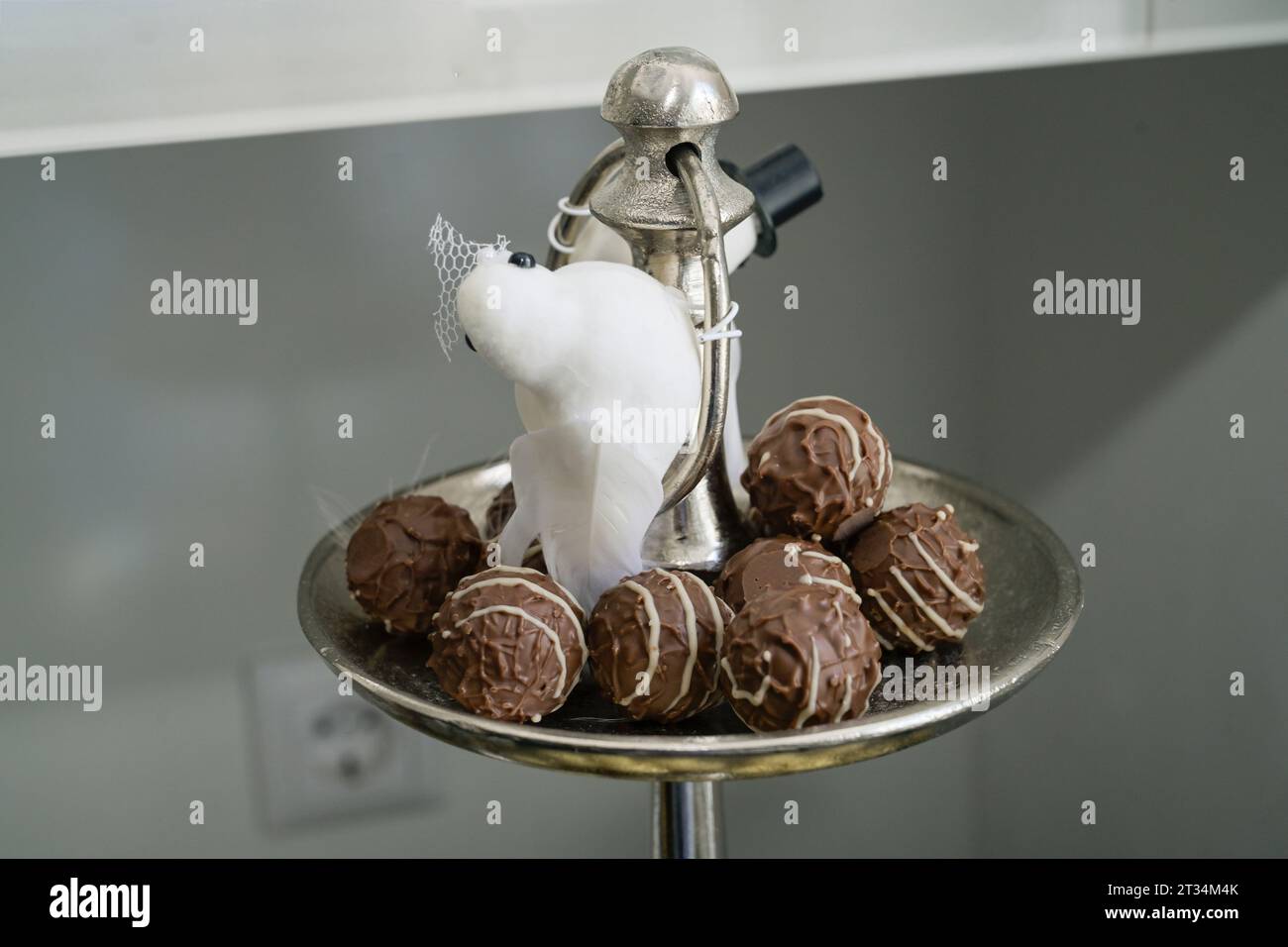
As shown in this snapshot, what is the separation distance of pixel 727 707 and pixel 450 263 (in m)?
0.23

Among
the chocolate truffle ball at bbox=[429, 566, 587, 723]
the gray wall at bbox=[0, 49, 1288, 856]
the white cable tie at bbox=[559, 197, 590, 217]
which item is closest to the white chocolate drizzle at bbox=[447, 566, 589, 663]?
the chocolate truffle ball at bbox=[429, 566, 587, 723]

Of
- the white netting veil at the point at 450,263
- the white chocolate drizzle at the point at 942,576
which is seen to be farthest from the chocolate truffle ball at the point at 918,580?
the white netting veil at the point at 450,263

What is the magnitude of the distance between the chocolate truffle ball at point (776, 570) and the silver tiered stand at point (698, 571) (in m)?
0.04

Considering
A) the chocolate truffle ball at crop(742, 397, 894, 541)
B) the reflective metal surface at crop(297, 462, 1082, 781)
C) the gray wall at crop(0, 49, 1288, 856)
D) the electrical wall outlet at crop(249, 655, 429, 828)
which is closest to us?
the reflective metal surface at crop(297, 462, 1082, 781)

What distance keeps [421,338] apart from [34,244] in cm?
30

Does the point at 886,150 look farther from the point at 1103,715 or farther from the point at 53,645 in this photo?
the point at 53,645

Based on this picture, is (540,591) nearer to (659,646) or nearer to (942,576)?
(659,646)

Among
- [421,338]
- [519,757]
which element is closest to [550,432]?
[519,757]

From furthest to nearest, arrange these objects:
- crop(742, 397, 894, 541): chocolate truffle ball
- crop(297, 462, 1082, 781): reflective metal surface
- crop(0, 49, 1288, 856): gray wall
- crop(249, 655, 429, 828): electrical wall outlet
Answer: crop(249, 655, 429, 828): electrical wall outlet, crop(0, 49, 1288, 856): gray wall, crop(742, 397, 894, 541): chocolate truffle ball, crop(297, 462, 1082, 781): reflective metal surface

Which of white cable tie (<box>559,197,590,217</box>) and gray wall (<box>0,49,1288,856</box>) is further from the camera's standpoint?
gray wall (<box>0,49,1288,856</box>)

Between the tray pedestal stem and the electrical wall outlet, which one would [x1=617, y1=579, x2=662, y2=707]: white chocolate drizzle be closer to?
the tray pedestal stem

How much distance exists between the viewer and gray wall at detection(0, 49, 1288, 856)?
3.36ft

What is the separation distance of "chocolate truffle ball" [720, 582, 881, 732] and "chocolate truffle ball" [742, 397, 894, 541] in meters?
0.07

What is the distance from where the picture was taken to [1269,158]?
38.9 inches
